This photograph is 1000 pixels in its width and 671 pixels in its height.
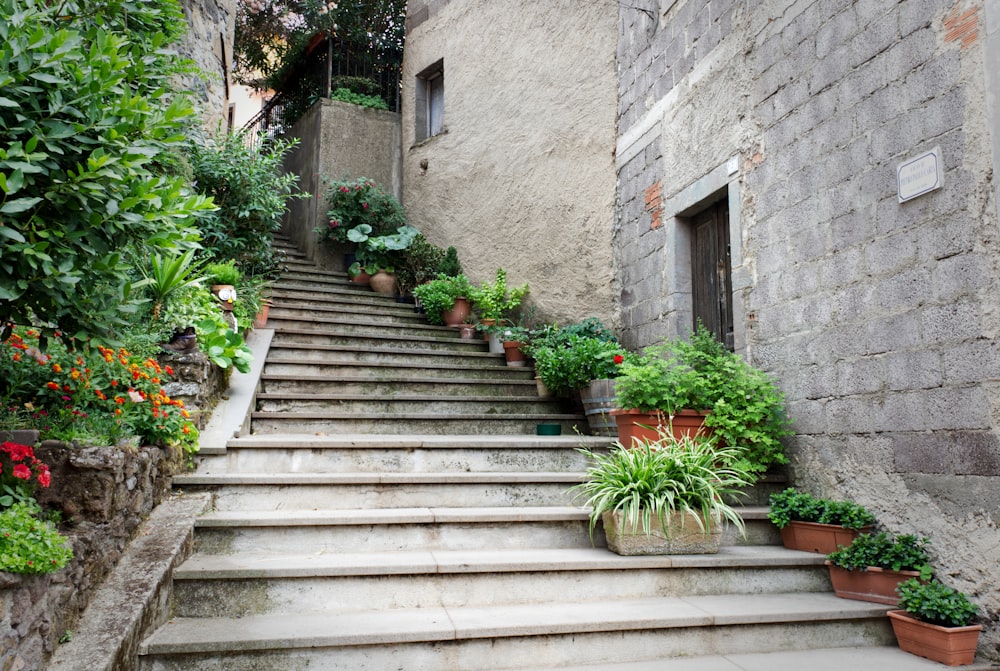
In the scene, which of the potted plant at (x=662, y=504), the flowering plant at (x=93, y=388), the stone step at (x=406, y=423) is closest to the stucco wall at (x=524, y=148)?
the stone step at (x=406, y=423)

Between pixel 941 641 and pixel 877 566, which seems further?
pixel 877 566

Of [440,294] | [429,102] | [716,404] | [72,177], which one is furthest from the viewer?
[429,102]

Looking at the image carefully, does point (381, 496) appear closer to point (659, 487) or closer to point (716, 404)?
point (659, 487)

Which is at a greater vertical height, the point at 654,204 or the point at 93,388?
the point at 654,204

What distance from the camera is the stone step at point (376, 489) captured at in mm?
3711

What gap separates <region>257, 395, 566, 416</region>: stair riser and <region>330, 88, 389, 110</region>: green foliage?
6083 millimetres

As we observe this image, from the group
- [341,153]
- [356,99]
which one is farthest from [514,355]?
[356,99]

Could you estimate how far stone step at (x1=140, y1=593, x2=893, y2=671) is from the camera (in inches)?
104

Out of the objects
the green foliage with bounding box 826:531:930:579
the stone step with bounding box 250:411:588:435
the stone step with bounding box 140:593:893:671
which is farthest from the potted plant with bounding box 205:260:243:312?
the green foliage with bounding box 826:531:930:579

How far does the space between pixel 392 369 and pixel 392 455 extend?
1970 mm

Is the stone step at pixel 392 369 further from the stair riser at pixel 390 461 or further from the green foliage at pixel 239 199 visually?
the green foliage at pixel 239 199

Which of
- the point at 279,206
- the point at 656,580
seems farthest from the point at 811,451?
the point at 279,206

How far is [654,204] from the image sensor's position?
590cm

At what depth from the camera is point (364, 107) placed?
10.3 m
